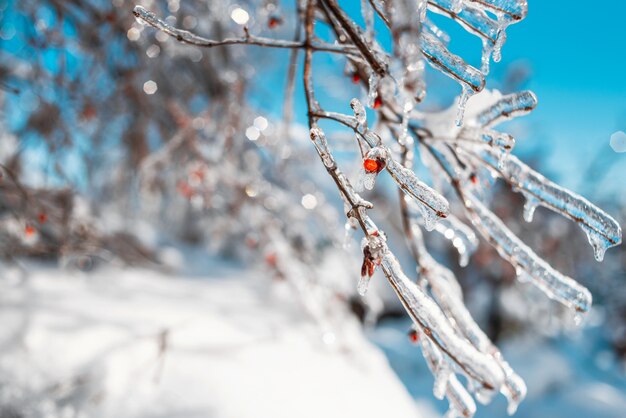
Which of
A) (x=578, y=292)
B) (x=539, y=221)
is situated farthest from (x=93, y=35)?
(x=539, y=221)

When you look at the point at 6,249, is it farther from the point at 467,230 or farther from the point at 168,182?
the point at 467,230

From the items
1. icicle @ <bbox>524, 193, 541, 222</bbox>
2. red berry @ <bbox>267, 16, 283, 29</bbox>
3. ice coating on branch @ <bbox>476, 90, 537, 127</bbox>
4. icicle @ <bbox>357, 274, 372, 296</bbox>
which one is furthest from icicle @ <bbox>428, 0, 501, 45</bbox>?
red berry @ <bbox>267, 16, 283, 29</bbox>

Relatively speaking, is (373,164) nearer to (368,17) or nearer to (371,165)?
(371,165)

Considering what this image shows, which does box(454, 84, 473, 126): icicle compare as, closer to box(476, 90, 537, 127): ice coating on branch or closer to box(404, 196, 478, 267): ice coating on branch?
box(476, 90, 537, 127): ice coating on branch

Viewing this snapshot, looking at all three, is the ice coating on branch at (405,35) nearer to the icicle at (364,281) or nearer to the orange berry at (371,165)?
the orange berry at (371,165)

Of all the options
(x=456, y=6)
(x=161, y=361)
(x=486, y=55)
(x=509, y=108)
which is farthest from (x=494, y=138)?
(x=161, y=361)

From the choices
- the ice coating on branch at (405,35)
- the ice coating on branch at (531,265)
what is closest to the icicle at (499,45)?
the ice coating on branch at (405,35)
